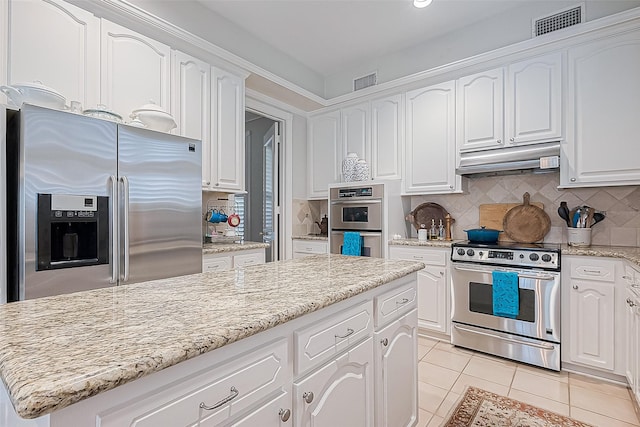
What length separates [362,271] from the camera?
4.86 feet

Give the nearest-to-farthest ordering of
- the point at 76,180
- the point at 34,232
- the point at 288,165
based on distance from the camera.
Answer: the point at 34,232, the point at 76,180, the point at 288,165

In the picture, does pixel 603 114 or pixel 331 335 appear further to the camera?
pixel 603 114

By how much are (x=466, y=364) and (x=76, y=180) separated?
2940mm

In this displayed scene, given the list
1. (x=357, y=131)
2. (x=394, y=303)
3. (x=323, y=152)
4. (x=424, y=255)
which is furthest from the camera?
(x=323, y=152)

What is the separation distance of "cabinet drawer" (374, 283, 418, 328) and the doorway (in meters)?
2.62

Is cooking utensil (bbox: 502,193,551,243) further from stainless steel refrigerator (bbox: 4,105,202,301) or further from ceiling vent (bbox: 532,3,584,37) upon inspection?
stainless steel refrigerator (bbox: 4,105,202,301)

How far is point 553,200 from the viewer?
2.92 m

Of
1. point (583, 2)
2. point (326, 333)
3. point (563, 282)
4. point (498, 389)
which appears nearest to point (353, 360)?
point (326, 333)

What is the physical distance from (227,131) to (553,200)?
298 cm

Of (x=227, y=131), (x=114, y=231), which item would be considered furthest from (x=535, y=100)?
(x=114, y=231)

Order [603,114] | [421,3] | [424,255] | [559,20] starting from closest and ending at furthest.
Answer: [603,114], [421,3], [559,20], [424,255]

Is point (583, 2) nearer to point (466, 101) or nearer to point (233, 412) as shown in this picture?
point (466, 101)

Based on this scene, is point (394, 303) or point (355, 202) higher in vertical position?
point (355, 202)

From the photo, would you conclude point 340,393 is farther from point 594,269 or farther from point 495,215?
point 495,215
